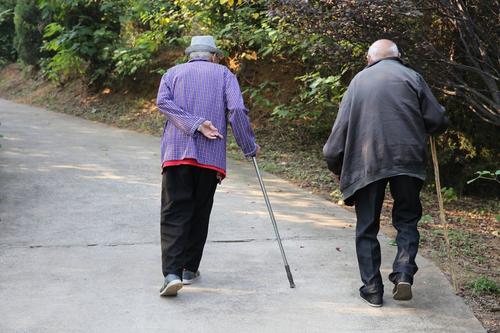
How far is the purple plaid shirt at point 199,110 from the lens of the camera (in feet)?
15.1

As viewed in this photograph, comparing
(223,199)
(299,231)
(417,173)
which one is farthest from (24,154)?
(417,173)

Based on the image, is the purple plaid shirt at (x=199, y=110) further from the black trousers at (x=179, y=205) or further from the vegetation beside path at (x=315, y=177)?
the vegetation beside path at (x=315, y=177)

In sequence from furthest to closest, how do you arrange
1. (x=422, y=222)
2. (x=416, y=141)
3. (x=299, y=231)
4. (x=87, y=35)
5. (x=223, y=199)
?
(x=87, y=35), (x=223, y=199), (x=422, y=222), (x=299, y=231), (x=416, y=141)

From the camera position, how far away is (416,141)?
446 centimetres

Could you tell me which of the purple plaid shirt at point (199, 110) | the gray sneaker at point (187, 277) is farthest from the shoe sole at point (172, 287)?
the purple plaid shirt at point (199, 110)

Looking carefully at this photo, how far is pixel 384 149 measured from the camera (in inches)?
175

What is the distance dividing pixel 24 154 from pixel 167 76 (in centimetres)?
496

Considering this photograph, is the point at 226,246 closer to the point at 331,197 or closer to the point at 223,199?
the point at 223,199

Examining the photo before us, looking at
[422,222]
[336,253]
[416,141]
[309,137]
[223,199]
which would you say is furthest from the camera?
[309,137]

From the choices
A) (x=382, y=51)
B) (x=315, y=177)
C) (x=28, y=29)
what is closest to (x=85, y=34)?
(x=28, y=29)

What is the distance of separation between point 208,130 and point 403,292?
5.49 ft

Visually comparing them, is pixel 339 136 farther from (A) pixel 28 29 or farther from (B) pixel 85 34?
(A) pixel 28 29

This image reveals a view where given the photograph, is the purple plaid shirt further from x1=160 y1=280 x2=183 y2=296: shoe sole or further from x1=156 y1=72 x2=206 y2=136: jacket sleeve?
x1=160 y1=280 x2=183 y2=296: shoe sole

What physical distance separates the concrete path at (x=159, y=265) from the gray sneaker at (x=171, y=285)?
0.06 metres
